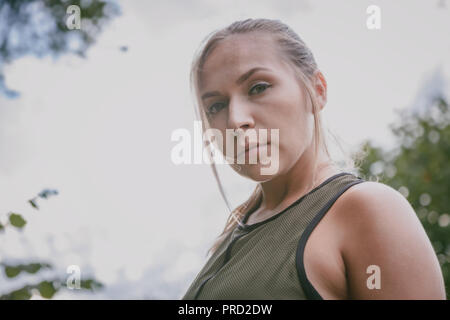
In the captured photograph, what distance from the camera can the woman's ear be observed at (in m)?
1.41

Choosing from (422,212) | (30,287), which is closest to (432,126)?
(422,212)

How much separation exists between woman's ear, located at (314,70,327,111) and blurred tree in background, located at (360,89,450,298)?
Answer: 5131 mm

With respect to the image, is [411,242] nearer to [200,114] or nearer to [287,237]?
[287,237]

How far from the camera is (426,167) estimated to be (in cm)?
780

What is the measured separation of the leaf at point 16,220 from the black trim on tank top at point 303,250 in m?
0.75

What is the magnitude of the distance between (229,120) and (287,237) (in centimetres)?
41

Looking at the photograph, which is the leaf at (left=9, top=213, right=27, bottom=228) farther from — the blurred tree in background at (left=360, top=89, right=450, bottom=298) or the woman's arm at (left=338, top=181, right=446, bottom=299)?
the blurred tree in background at (left=360, top=89, right=450, bottom=298)

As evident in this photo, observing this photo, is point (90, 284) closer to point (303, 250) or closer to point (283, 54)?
point (303, 250)

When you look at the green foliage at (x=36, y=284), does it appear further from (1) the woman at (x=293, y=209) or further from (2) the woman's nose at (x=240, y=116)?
(2) the woman's nose at (x=240, y=116)

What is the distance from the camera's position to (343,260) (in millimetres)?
1032

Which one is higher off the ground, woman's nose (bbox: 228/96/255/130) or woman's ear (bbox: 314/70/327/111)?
woman's ear (bbox: 314/70/327/111)


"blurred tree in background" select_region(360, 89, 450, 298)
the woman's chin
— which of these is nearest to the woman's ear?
the woman's chin

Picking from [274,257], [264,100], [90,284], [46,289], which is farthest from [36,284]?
[264,100]
